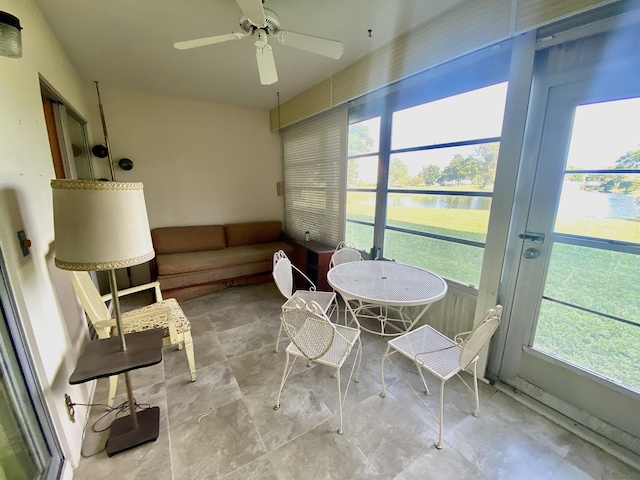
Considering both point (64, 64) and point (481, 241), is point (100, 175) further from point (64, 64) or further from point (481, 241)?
point (481, 241)

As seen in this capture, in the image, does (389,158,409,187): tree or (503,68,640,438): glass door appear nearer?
(503,68,640,438): glass door

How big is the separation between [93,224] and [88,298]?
91 centimetres

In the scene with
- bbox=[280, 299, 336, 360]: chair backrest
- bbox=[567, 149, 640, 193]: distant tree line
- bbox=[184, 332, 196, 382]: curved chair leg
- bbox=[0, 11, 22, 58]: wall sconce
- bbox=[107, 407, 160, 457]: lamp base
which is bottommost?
bbox=[107, 407, 160, 457]: lamp base

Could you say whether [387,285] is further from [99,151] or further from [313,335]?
[99,151]

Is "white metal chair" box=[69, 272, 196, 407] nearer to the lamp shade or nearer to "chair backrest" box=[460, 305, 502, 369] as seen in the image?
the lamp shade

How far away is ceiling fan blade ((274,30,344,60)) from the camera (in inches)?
63.1

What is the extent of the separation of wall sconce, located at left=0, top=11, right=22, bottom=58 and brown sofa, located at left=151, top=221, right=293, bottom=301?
2456mm

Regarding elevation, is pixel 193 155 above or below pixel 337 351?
above

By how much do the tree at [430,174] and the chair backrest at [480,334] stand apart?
4.08ft

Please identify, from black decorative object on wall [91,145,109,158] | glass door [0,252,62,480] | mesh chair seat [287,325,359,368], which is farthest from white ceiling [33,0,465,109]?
mesh chair seat [287,325,359,368]

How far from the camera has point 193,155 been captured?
3.78 meters

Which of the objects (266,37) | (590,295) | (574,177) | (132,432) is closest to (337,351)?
(132,432)

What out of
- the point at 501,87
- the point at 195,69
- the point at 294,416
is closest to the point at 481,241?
the point at 501,87

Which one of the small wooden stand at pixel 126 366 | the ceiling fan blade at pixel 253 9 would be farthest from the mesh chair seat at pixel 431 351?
the ceiling fan blade at pixel 253 9
